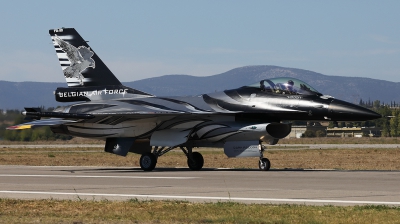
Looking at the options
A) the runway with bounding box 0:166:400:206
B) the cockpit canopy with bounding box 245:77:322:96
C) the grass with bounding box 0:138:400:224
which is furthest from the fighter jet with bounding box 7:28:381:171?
the grass with bounding box 0:138:400:224

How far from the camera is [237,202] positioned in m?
13.3

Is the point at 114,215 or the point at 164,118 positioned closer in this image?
the point at 114,215

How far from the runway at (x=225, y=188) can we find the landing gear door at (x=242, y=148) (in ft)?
6.03

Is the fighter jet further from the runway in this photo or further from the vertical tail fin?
the runway

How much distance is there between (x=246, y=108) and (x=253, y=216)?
11734 mm

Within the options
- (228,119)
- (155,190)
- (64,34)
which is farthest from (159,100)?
(155,190)

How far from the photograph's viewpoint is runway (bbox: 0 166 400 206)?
1402 centimetres

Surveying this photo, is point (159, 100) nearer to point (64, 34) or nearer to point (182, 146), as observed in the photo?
point (182, 146)

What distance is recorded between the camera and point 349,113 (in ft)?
70.4

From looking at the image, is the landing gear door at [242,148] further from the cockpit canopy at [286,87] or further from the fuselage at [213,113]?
the cockpit canopy at [286,87]

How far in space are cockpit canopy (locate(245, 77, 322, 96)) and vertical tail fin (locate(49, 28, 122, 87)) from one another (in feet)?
20.7

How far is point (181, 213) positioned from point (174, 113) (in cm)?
1177

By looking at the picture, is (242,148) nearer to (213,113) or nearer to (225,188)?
(213,113)

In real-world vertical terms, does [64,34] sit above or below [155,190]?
above
